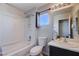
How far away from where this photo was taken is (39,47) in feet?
5.47

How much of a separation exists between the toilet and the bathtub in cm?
7

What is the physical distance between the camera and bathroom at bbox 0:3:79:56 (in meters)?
1.58

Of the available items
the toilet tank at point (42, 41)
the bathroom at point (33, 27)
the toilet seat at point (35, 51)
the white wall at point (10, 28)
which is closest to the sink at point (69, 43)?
the bathroom at point (33, 27)

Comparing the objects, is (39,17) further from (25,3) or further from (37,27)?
(25,3)

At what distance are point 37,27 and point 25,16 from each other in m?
0.28

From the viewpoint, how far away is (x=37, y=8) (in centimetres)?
164

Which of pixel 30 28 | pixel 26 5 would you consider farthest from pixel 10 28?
pixel 26 5

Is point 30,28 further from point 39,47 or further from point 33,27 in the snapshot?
point 39,47

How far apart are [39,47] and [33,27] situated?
354 millimetres

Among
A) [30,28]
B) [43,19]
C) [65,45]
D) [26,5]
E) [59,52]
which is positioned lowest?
[59,52]

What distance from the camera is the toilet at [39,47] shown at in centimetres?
160

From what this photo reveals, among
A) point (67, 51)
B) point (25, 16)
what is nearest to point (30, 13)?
point (25, 16)

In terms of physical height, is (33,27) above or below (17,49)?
above

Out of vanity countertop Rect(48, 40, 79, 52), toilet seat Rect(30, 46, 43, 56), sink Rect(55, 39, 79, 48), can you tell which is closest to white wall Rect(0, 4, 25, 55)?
toilet seat Rect(30, 46, 43, 56)
